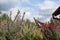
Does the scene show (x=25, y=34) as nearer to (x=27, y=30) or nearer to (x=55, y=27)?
(x=27, y=30)

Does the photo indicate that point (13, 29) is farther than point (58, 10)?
No

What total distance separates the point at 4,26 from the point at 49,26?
4.81 feet

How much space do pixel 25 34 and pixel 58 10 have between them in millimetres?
7420

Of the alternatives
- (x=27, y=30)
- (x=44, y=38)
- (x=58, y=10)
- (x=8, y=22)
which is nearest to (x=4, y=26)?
(x=8, y=22)

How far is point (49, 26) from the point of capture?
29.5 ft

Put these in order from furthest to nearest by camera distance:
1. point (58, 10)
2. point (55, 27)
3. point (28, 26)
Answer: point (58, 10), point (28, 26), point (55, 27)

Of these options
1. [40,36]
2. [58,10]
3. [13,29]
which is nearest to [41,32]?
[40,36]

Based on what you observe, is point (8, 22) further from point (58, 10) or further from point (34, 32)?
point (58, 10)

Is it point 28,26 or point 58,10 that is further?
point 58,10

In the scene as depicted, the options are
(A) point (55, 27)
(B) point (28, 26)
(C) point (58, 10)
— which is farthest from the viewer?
(C) point (58, 10)

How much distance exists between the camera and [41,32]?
30.3 ft

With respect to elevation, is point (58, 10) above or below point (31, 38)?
above

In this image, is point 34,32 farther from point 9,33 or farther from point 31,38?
point 9,33

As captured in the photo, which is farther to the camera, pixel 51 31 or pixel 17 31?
pixel 17 31
